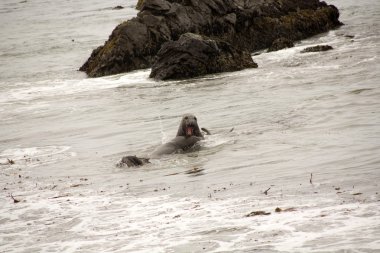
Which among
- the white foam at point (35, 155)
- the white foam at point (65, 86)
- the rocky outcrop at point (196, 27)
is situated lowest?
the white foam at point (35, 155)

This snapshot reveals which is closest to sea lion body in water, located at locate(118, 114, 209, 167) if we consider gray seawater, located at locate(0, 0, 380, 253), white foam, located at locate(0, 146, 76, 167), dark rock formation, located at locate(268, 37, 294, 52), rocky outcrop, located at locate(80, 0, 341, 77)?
gray seawater, located at locate(0, 0, 380, 253)

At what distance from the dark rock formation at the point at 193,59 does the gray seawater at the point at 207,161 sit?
0.65 m

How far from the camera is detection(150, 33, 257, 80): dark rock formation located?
2080 cm

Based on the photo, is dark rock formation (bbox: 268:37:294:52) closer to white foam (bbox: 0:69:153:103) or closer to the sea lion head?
white foam (bbox: 0:69:153:103)

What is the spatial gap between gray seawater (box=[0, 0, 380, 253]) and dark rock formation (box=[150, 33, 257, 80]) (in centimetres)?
65

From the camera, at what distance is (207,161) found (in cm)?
1057

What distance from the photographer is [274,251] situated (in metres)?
5.86

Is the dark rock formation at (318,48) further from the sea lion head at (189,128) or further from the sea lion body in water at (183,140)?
the sea lion head at (189,128)

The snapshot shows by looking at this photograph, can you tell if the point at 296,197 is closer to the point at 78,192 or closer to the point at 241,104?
the point at 78,192

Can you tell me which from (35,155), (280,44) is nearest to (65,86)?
(280,44)

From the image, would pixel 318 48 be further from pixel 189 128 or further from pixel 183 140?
pixel 183 140

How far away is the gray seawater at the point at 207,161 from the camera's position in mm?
6703

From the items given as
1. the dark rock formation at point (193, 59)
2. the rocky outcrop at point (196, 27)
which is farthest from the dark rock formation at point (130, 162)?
the rocky outcrop at point (196, 27)

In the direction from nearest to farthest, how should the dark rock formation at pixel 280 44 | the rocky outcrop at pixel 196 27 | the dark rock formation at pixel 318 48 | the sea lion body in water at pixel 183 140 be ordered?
the sea lion body in water at pixel 183 140, the dark rock formation at pixel 318 48, the rocky outcrop at pixel 196 27, the dark rock formation at pixel 280 44
